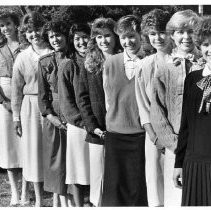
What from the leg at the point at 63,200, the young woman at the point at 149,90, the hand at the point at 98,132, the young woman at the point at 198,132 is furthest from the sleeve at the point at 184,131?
the leg at the point at 63,200

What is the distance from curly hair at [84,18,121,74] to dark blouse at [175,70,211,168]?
1474 millimetres

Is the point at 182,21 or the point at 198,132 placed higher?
the point at 182,21

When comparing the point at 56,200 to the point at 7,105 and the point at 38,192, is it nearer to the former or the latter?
the point at 38,192

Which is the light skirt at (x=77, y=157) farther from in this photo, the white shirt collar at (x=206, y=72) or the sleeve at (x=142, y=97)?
the white shirt collar at (x=206, y=72)

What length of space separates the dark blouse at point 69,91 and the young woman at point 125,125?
1.47 ft

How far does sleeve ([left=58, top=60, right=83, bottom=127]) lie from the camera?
23.6 feet

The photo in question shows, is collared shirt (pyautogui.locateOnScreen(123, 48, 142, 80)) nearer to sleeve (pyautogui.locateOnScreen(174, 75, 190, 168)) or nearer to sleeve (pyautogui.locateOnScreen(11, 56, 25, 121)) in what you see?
sleeve (pyautogui.locateOnScreen(174, 75, 190, 168))

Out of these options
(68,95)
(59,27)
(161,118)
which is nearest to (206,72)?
(161,118)

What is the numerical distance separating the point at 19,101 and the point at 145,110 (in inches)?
71.7

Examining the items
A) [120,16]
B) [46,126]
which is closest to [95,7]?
[120,16]

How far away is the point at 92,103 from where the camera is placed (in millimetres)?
6992

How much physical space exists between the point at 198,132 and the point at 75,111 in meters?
2.01

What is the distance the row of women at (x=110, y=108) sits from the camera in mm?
5531

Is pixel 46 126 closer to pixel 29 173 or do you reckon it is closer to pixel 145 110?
pixel 29 173
